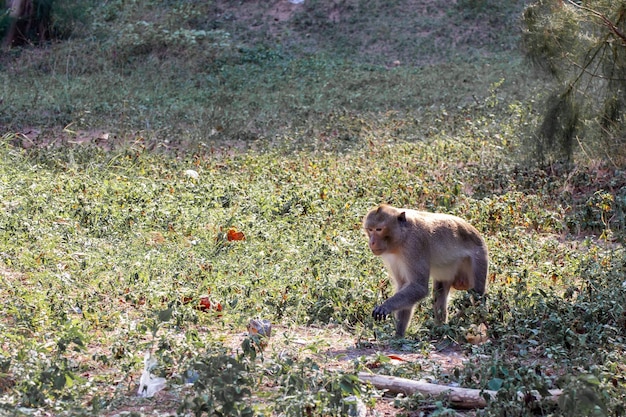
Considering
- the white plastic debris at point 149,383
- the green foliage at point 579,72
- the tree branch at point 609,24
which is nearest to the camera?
the white plastic debris at point 149,383

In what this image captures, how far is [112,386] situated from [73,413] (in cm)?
92

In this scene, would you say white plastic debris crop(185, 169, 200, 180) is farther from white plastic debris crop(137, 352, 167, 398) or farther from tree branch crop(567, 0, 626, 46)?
white plastic debris crop(137, 352, 167, 398)

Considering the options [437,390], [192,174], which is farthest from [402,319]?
[192,174]

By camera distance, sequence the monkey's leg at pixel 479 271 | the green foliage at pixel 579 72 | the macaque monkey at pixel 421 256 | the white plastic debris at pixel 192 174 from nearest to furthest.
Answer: the macaque monkey at pixel 421 256, the monkey's leg at pixel 479 271, the green foliage at pixel 579 72, the white plastic debris at pixel 192 174

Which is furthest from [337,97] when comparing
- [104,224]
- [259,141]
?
[104,224]

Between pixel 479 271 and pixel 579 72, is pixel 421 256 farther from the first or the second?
pixel 579 72

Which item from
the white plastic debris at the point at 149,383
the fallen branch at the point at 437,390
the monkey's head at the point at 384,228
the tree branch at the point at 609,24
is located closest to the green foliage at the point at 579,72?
the tree branch at the point at 609,24

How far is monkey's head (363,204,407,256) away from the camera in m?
6.14

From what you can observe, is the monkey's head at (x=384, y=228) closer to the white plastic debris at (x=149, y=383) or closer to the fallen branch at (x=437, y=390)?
the fallen branch at (x=437, y=390)

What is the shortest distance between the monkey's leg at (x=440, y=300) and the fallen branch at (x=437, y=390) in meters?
1.72

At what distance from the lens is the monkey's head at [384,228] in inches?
242

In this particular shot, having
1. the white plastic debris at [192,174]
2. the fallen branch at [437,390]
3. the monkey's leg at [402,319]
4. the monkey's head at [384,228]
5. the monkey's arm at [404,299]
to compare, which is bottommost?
the white plastic debris at [192,174]

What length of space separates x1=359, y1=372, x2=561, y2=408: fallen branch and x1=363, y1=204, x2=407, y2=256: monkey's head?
Result: 1.39 m

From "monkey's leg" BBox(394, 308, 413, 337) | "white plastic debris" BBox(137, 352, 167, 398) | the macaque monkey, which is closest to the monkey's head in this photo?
the macaque monkey
